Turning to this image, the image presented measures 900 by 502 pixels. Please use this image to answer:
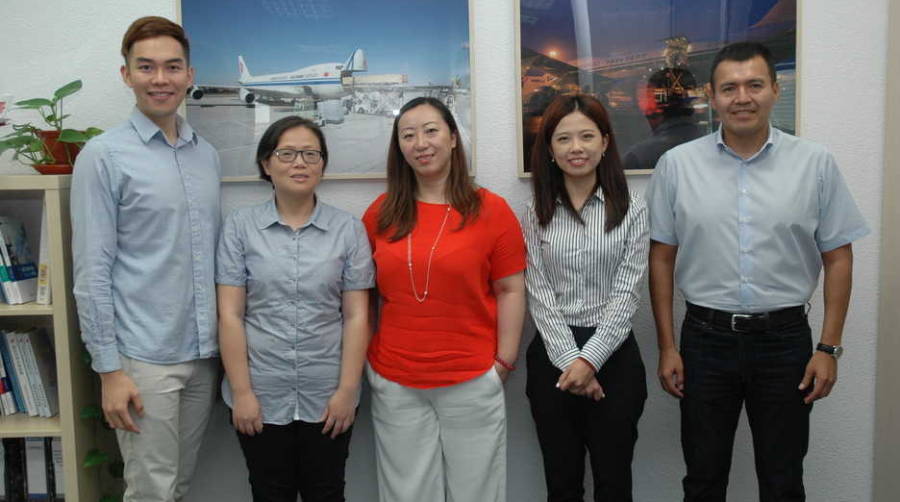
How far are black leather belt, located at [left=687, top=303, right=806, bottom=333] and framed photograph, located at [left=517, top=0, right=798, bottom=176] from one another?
0.74 m

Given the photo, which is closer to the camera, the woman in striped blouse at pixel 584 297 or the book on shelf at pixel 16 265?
the woman in striped blouse at pixel 584 297

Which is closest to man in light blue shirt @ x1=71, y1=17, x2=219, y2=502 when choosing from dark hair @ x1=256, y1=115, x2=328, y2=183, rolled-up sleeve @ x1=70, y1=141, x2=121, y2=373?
rolled-up sleeve @ x1=70, y1=141, x2=121, y2=373

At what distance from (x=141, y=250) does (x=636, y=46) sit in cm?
166

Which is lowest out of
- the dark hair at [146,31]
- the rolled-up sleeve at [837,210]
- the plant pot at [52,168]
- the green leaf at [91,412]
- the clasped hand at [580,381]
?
the green leaf at [91,412]

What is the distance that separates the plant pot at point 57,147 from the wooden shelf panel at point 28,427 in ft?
2.62

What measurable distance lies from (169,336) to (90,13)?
47.4 inches

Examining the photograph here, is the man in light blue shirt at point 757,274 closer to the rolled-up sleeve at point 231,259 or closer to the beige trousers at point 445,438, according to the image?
the beige trousers at point 445,438

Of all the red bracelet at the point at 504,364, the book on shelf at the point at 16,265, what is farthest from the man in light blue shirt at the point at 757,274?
the book on shelf at the point at 16,265

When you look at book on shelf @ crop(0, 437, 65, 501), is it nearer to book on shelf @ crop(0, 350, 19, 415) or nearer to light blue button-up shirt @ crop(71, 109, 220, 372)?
book on shelf @ crop(0, 350, 19, 415)

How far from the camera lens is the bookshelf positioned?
177 cm

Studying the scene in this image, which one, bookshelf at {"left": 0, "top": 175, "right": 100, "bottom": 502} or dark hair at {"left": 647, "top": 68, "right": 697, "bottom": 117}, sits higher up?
dark hair at {"left": 647, "top": 68, "right": 697, "bottom": 117}

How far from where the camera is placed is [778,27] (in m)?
2.08

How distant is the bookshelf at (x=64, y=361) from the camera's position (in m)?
1.77

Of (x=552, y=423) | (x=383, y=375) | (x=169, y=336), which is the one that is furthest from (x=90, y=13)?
(x=552, y=423)
